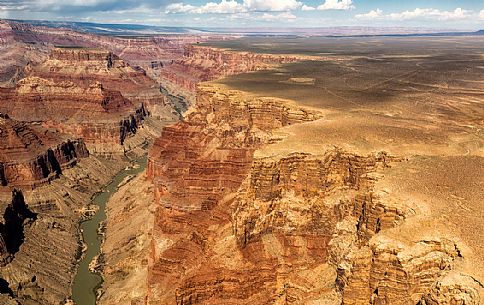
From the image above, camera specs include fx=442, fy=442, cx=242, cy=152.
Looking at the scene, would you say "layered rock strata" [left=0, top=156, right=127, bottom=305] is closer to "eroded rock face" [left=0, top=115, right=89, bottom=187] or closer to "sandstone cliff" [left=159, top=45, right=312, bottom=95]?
"eroded rock face" [left=0, top=115, right=89, bottom=187]

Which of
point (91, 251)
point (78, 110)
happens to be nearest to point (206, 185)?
point (91, 251)

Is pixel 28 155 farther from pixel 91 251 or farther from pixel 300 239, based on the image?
pixel 300 239

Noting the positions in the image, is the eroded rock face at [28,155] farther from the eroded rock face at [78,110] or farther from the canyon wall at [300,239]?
the canyon wall at [300,239]

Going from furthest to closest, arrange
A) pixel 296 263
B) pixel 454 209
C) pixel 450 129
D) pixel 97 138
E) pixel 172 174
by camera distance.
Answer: pixel 97 138 → pixel 172 174 → pixel 450 129 → pixel 296 263 → pixel 454 209

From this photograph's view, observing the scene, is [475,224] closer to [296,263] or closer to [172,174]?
[296,263]

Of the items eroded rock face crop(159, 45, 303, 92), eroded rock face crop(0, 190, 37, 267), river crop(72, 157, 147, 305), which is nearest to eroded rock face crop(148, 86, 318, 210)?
river crop(72, 157, 147, 305)

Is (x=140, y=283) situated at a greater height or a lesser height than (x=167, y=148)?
lesser

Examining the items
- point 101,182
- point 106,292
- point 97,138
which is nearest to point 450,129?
point 106,292
